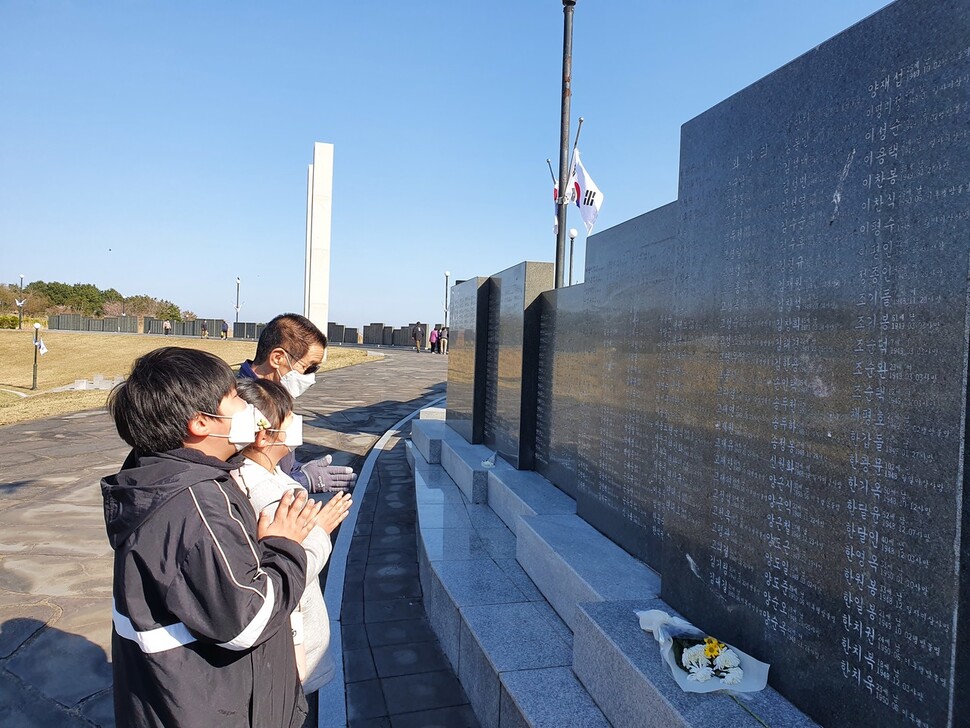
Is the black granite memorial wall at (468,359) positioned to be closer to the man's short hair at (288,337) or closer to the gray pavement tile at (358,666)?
the gray pavement tile at (358,666)

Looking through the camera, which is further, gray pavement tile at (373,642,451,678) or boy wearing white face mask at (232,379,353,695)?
gray pavement tile at (373,642,451,678)

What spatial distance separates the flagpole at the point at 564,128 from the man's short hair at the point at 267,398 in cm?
838

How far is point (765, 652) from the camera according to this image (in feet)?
9.24

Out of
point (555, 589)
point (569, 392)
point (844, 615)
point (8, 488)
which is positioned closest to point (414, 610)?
point (555, 589)

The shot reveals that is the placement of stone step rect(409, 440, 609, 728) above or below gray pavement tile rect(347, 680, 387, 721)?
above

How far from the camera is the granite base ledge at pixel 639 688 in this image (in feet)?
8.04

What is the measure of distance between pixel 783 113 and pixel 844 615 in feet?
6.80

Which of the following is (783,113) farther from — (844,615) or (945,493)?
(844,615)

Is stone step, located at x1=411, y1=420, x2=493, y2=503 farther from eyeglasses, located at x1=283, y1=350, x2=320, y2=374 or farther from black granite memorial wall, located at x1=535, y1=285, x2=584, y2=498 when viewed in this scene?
eyeglasses, located at x1=283, y1=350, x2=320, y2=374

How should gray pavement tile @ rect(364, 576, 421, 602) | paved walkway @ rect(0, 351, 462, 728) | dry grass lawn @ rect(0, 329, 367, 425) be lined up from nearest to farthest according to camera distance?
paved walkway @ rect(0, 351, 462, 728) → gray pavement tile @ rect(364, 576, 421, 602) → dry grass lawn @ rect(0, 329, 367, 425)

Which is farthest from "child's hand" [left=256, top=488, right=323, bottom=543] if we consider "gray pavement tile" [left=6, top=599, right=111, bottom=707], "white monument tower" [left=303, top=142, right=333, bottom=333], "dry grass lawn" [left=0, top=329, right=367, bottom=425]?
"white monument tower" [left=303, top=142, right=333, bottom=333]

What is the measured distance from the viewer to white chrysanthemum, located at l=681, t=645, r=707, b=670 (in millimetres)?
2654

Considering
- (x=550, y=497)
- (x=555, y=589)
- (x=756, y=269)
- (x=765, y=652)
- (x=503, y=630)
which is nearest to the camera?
(x=765, y=652)

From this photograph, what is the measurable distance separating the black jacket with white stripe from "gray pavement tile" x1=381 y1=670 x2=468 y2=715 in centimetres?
180
